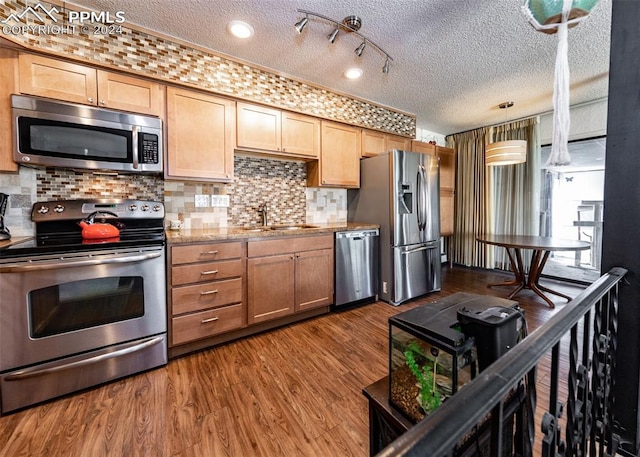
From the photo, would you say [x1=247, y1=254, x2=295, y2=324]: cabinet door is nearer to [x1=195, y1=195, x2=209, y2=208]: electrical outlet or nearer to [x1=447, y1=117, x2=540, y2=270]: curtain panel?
[x1=195, y1=195, x2=209, y2=208]: electrical outlet

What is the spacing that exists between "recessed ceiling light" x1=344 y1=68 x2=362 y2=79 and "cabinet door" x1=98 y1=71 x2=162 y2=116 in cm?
177

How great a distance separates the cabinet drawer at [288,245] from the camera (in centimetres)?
231

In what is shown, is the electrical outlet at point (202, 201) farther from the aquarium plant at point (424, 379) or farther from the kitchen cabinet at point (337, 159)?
the aquarium plant at point (424, 379)

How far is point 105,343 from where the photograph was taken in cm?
169

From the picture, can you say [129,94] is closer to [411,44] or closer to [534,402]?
[411,44]

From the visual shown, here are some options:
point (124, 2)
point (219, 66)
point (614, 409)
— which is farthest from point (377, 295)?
point (124, 2)

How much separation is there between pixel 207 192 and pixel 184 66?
1.09 meters

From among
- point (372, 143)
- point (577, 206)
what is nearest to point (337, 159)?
point (372, 143)

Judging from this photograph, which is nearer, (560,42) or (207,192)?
(560,42)

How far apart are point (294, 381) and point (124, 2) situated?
2.83 metres

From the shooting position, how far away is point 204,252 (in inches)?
81.4

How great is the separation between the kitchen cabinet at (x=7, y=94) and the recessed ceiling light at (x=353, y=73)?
251 cm

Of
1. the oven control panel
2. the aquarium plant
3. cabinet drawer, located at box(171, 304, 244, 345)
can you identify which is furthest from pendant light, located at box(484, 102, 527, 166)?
the oven control panel

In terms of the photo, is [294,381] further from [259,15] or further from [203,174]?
[259,15]
